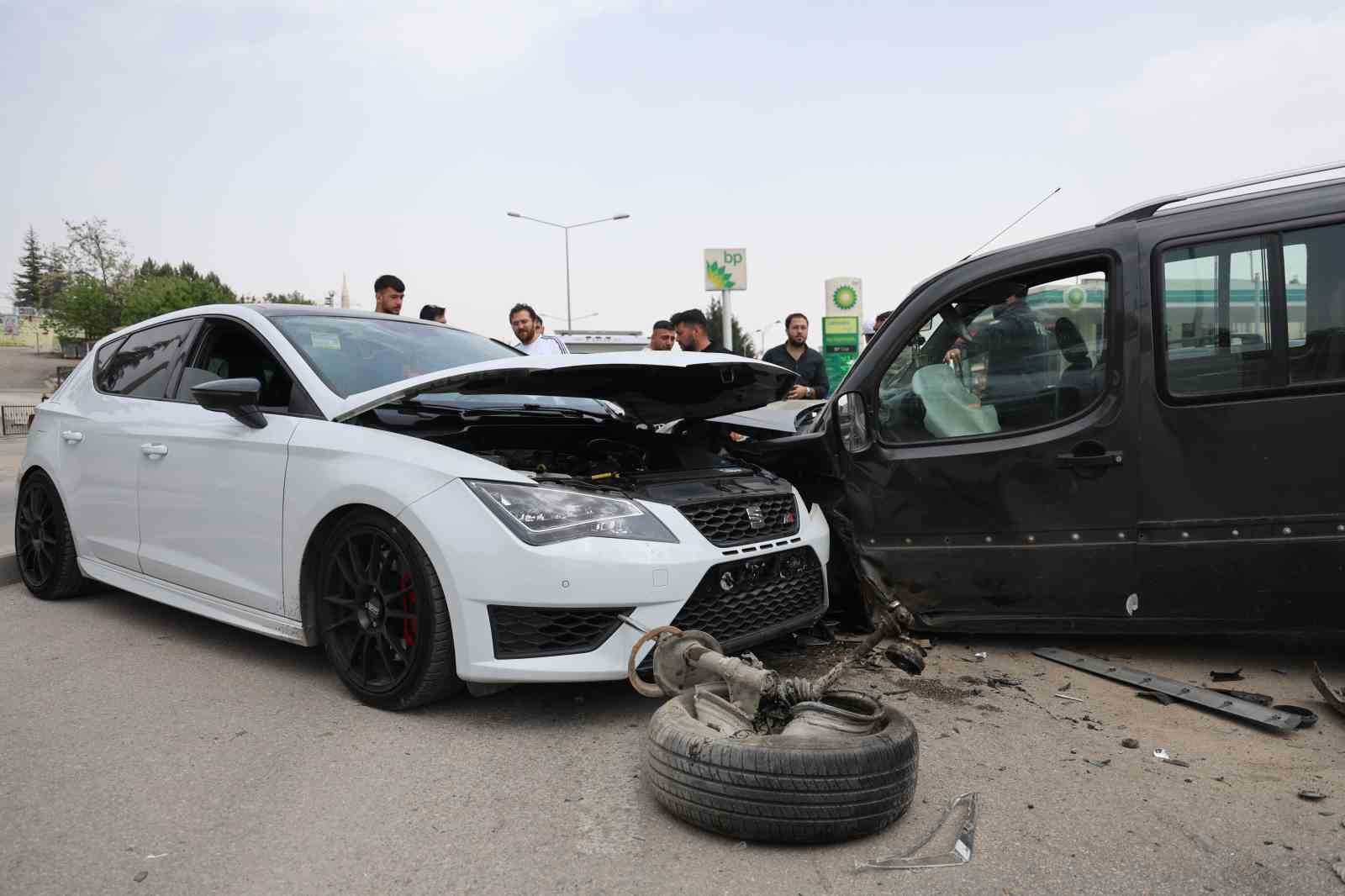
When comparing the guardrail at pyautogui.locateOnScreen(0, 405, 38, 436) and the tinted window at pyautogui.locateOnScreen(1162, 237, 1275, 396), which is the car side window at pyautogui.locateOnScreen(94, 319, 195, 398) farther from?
the guardrail at pyautogui.locateOnScreen(0, 405, 38, 436)

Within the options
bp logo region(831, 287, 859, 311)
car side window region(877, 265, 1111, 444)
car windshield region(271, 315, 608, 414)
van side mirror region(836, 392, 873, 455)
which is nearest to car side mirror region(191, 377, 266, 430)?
car windshield region(271, 315, 608, 414)

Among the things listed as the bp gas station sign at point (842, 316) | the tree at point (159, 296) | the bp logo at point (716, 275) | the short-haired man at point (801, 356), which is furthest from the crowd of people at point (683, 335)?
the tree at point (159, 296)

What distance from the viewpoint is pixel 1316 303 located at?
146 inches

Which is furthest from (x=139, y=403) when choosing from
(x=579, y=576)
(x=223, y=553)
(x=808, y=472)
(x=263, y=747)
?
(x=808, y=472)

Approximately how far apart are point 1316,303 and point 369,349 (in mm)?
3892

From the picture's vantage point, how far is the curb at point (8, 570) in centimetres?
621

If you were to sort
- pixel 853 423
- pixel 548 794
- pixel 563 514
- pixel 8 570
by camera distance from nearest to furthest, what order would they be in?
pixel 548 794
pixel 563 514
pixel 853 423
pixel 8 570

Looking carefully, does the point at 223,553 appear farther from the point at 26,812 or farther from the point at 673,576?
the point at 673,576

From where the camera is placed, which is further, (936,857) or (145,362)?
(145,362)

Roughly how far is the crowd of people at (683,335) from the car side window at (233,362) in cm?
301

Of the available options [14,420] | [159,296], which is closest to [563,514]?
[14,420]

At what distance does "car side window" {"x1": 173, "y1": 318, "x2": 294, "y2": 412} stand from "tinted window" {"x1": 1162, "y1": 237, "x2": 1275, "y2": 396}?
12.0 ft

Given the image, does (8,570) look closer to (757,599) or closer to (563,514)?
(563,514)

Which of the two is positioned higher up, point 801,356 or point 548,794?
point 801,356
